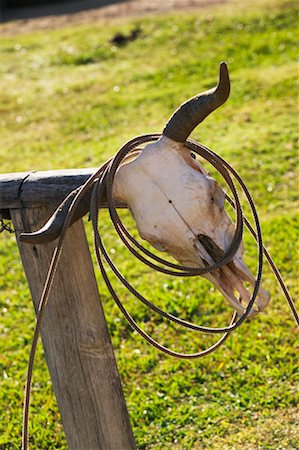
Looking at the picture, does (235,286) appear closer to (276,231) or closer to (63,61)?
(276,231)

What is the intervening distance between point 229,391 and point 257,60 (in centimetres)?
620

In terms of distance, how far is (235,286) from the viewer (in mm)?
2746

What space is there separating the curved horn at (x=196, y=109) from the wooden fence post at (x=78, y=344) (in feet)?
2.00

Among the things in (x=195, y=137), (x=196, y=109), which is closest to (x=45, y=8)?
(x=195, y=137)

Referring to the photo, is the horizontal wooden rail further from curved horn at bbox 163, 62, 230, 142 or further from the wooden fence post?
→ curved horn at bbox 163, 62, 230, 142

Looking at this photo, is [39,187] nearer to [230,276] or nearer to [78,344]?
[78,344]

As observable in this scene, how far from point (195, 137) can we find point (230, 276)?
5205mm

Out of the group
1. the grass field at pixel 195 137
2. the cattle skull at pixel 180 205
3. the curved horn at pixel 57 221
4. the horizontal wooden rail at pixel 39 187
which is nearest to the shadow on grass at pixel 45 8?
the grass field at pixel 195 137

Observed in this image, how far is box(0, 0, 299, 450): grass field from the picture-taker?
4.24 metres

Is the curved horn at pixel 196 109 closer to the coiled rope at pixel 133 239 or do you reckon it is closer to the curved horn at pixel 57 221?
the coiled rope at pixel 133 239

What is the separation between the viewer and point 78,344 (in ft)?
10.5

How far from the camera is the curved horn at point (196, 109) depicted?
7.85ft

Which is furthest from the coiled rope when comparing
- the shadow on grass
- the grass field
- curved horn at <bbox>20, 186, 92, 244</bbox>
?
the shadow on grass

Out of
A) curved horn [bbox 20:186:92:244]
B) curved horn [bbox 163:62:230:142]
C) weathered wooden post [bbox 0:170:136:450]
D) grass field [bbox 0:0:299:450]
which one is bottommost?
grass field [bbox 0:0:299:450]
